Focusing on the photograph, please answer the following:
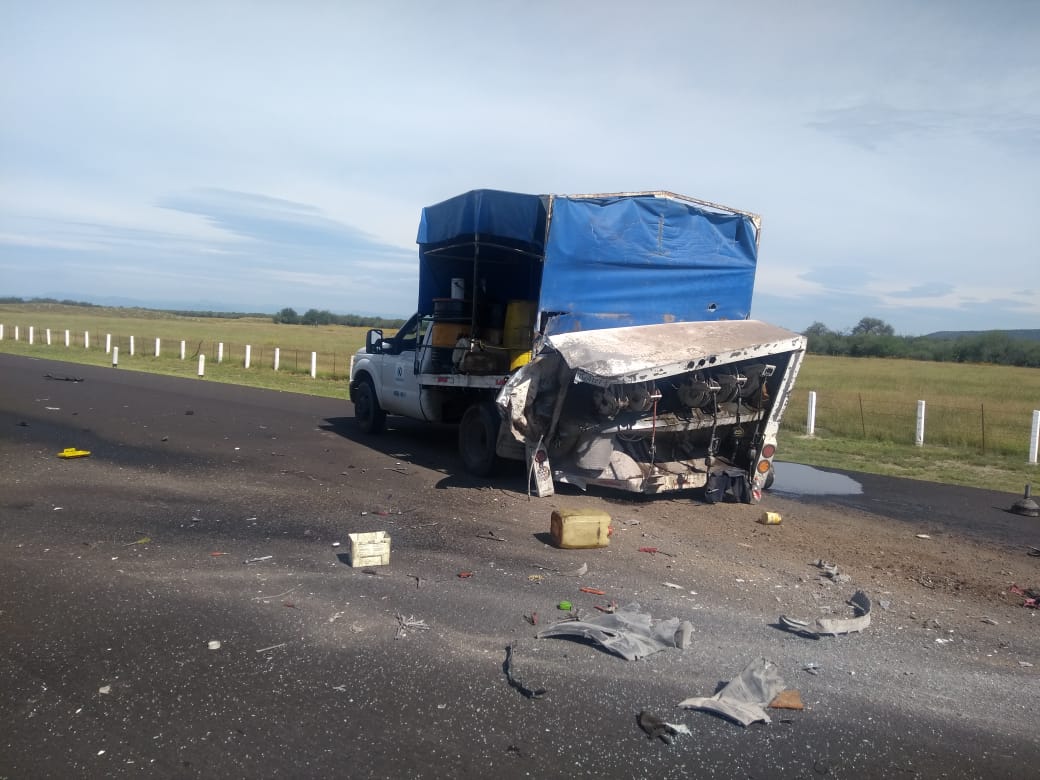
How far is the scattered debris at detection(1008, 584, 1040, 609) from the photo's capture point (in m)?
6.23

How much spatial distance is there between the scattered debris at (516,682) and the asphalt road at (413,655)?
42 millimetres

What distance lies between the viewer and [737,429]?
30.8 feet

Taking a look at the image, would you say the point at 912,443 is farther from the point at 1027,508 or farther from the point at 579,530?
the point at 579,530

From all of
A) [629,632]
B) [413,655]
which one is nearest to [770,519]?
[629,632]

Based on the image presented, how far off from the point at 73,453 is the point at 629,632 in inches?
340

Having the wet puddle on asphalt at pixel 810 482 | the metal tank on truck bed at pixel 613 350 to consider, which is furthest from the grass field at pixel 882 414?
the metal tank on truck bed at pixel 613 350

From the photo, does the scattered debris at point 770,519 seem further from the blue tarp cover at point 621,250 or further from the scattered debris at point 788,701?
the scattered debris at point 788,701

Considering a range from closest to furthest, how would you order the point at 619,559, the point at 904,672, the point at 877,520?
the point at 904,672
the point at 619,559
the point at 877,520

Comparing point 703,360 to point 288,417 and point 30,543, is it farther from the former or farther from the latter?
point 288,417

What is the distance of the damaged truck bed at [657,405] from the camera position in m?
8.41

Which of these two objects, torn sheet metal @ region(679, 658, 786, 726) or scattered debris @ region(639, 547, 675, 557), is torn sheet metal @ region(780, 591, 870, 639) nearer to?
torn sheet metal @ region(679, 658, 786, 726)

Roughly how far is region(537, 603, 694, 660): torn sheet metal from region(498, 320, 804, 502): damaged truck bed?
3.12 metres

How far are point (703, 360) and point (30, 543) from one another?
19.9ft

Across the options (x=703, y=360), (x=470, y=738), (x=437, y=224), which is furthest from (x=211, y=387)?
(x=470, y=738)
